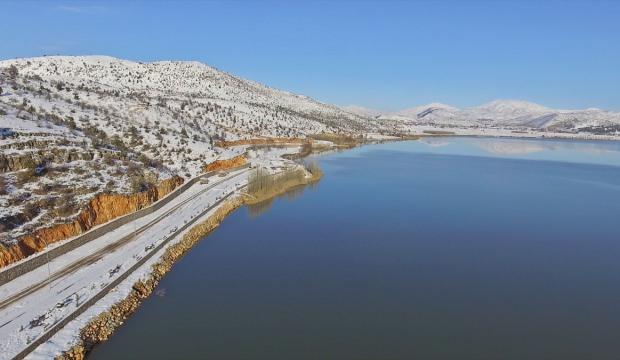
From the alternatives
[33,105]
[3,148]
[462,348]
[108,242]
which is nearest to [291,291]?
[462,348]

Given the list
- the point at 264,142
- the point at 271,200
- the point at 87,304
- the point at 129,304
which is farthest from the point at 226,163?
the point at 87,304

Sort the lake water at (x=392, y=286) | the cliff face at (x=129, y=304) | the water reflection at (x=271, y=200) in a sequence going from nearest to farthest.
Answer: the cliff face at (x=129, y=304), the lake water at (x=392, y=286), the water reflection at (x=271, y=200)

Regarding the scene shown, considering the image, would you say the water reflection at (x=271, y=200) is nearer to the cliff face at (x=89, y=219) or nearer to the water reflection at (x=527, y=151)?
the cliff face at (x=89, y=219)

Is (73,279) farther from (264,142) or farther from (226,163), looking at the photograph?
(264,142)

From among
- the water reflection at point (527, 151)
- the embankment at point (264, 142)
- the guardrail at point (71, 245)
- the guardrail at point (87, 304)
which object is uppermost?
the embankment at point (264, 142)

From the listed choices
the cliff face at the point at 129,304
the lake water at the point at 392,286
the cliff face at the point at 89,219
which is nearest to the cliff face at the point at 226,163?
the lake water at the point at 392,286

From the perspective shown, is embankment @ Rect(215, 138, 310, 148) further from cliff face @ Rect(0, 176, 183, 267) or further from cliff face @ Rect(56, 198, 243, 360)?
cliff face @ Rect(56, 198, 243, 360)
